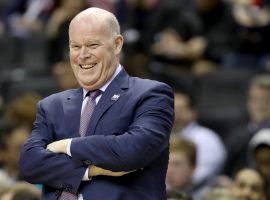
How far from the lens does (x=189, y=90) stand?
8.45 meters

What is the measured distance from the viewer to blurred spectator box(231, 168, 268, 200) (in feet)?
19.1

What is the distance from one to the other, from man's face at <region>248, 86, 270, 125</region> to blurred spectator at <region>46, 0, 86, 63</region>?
2351 mm

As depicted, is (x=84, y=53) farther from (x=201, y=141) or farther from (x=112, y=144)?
(x=201, y=141)

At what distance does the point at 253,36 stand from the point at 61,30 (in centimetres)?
208

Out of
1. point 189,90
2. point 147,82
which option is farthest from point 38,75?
point 147,82

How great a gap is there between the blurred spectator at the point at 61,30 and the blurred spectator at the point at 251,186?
3649mm

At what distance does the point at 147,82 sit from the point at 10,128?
392 centimetres

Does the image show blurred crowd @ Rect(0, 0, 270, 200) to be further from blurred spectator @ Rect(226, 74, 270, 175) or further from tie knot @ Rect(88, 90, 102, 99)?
tie knot @ Rect(88, 90, 102, 99)

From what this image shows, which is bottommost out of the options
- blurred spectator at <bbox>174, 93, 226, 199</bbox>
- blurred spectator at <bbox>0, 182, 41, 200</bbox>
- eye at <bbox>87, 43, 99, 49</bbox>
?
blurred spectator at <bbox>174, 93, 226, 199</bbox>

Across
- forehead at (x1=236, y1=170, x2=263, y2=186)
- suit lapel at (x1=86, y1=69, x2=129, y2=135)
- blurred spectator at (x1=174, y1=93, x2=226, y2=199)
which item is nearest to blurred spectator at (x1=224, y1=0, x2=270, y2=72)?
blurred spectator at (x1=174, y1=93, x2=226, y2=199)

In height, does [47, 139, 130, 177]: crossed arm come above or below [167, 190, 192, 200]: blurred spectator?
above

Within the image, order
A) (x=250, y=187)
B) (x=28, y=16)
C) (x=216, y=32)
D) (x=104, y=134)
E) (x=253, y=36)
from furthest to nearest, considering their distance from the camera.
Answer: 1. (x=28, y=16)
2. (x=216, y=32)
3. (x=253, y=36)
4. (x=250, y=187)
5. (x=104, y=134)

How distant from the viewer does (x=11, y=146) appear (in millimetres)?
7160

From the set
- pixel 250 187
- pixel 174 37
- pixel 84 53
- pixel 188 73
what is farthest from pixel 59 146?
pixel 174 37
